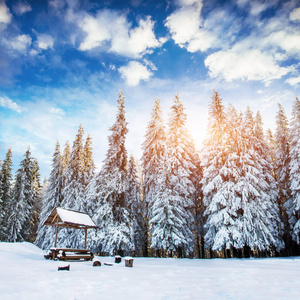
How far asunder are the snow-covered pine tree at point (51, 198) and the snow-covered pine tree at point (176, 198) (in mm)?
15734

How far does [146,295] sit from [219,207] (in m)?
15.4

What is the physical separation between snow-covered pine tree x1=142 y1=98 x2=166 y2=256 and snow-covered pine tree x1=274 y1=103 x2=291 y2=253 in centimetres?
1389

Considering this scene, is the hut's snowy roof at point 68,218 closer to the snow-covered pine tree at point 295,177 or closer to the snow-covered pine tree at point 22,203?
the snow-covered pine tree at point 22,203

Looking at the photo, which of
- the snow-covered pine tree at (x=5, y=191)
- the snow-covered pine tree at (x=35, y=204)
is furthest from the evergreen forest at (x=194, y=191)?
the snow-covered pine tree at (x=35, y=204)

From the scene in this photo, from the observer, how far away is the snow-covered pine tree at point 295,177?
20991 mm

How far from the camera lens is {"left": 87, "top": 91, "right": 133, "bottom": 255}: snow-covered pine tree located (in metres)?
20.9

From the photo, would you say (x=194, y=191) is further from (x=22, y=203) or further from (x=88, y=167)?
(x=22, y=203)

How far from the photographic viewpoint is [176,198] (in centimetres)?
2084

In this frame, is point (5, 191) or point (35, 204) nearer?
point (5, 191)

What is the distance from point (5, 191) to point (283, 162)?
40232 millimetres

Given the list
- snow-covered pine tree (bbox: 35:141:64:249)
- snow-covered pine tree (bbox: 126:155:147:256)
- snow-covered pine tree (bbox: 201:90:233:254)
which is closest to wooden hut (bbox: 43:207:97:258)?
snow-covered pine tree (bbox: 126:155:147:256)

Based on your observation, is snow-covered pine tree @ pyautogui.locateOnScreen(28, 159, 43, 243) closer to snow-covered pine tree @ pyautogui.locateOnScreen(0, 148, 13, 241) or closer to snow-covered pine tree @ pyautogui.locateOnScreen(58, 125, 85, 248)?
snow-covered pine tree @ pyautogui.locateOnScreen(0, 148, 13, 241)

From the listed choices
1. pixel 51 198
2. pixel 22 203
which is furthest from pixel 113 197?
pixel 22 203

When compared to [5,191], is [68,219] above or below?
below
